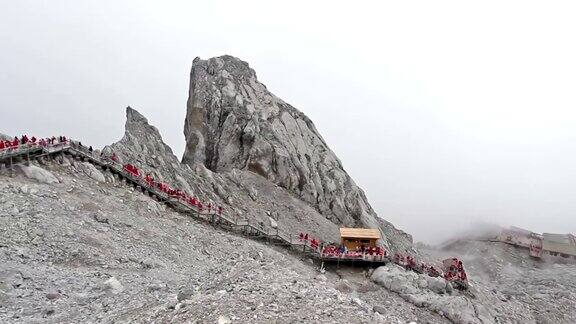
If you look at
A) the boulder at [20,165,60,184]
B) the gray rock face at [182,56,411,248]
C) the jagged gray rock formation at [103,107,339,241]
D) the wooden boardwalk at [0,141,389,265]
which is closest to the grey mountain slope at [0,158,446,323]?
the boulder at [20,165,60,184]

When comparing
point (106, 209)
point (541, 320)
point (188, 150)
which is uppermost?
point (188, 150)

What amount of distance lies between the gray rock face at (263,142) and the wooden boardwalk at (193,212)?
1692cm

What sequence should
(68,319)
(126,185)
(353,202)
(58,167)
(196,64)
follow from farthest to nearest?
(196,64) < (353,202) < (126,185) < (58,167) < (68,319)

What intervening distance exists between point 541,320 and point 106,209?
43.5 metres

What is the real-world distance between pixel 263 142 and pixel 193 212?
23.9 meters

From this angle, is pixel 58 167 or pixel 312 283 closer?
pixel 312 283

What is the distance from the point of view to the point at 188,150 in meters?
67.4

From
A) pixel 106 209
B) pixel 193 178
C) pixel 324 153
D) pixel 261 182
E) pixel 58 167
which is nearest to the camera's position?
pixel 106 209

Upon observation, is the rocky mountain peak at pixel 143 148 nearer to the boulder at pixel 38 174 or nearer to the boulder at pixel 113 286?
the boulder at pixel 38 174

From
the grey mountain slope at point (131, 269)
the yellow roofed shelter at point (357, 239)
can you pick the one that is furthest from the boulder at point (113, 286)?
the yellow roofed shelter at point (357, 239)

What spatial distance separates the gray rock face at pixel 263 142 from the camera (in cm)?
6134

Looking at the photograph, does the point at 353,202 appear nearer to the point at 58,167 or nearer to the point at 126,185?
the point at 126,185

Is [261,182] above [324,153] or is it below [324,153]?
below

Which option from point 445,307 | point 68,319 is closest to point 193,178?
point 445,307
